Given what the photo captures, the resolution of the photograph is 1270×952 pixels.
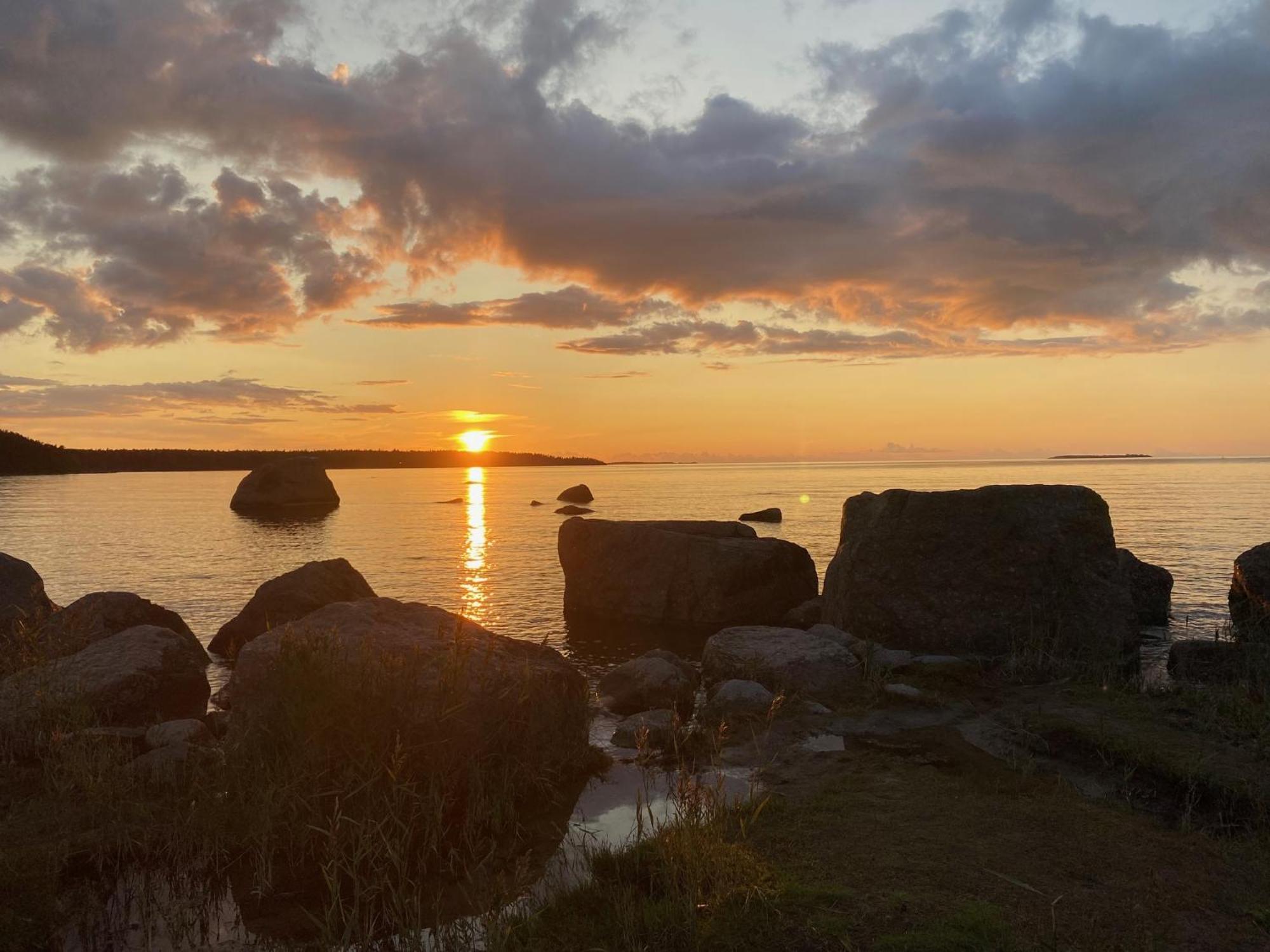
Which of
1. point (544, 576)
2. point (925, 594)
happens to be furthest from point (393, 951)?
point (544, 576)

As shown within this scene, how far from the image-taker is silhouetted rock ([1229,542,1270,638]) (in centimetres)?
1445

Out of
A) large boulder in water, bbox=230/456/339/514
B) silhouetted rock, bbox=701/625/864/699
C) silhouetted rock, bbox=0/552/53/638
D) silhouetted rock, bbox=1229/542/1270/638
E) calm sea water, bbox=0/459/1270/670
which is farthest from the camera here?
large boulder in water, bbox=230/456/339/514

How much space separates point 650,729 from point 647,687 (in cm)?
189

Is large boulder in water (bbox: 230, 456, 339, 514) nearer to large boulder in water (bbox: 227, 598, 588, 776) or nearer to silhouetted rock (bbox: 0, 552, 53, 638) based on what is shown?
silhouetted rock (bbox: 0, 552, 53, 638)

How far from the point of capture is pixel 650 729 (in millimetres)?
9719

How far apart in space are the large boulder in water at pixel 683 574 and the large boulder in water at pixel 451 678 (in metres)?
8.43

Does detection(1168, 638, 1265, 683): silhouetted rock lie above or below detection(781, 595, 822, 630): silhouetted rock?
above

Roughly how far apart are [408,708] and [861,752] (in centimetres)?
482

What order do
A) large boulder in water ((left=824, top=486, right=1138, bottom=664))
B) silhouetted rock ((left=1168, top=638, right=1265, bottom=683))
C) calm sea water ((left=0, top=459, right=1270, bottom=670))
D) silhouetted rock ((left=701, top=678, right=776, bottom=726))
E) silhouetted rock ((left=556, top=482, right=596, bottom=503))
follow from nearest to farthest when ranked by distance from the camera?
silhouetted rock ((left=701, top=678, right=776, bottom=726)), silhouetted rock ((left=1168, top=638, right=1265, bottom=683)), large boulder in water ((left=824, top=486, right=1138, bottom=664)), calm sea water ((left=0, top=459, right=1270, bottom=670)), silhouetted rock ((left=556, top=482, right=596, bottom=503))

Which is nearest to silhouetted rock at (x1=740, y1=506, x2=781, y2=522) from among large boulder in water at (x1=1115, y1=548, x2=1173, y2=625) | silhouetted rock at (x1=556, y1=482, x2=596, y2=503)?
silhouetted rock at (x1=556, y1=482, x2=596, y2=503)

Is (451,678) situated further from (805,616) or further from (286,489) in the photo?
(286,489)

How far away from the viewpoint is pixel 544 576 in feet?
90.5

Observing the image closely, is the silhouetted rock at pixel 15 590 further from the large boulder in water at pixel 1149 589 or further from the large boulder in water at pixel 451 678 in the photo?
the large boulder in water at pixel 1149 589

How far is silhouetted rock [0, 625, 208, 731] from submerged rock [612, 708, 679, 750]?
19.8 feet
